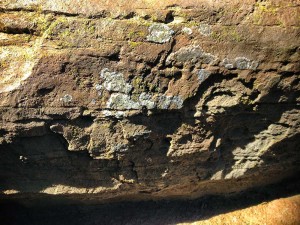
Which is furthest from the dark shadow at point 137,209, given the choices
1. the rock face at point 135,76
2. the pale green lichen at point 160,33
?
the pale green lichen at point 160,33

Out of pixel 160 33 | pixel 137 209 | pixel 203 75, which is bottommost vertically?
pixel 137 209

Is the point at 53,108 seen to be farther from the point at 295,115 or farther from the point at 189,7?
the point at 295,115

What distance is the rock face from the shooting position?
2.23m

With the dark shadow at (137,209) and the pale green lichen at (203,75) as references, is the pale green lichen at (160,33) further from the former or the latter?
the dark shadow at (137,209)

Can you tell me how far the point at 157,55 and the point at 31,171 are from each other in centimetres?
159

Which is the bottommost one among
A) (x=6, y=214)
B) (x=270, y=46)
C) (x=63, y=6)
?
(x=6, y=214)

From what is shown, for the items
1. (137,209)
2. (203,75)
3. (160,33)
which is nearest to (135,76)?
(160,33)

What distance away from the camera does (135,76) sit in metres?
2.29

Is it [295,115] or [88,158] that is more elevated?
[295,115]

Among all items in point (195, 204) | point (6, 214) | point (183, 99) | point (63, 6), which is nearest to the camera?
point (63, 6)

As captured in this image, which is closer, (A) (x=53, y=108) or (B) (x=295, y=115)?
(A) (x=53, y=108)

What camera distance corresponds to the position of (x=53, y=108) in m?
2.29

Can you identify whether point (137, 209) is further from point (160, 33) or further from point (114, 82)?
point (160, 33)

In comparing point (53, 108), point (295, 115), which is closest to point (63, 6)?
point (53, 108)
